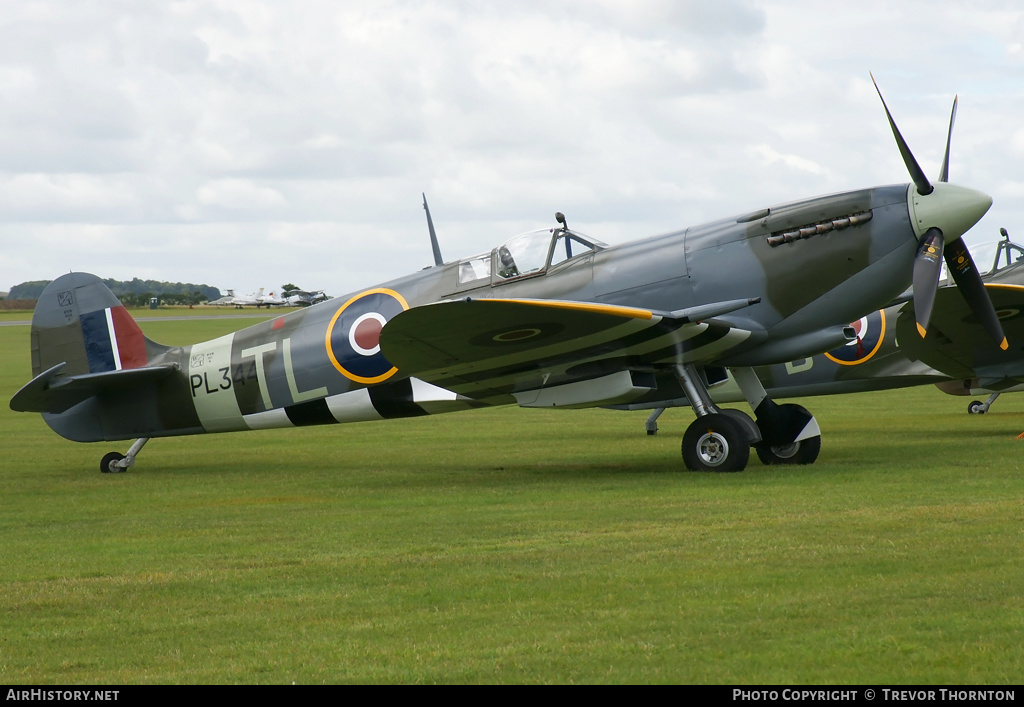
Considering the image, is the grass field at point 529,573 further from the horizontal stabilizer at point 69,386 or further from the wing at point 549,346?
the horizontal stabilizer at point 69,386

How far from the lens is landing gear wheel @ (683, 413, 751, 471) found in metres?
9.91

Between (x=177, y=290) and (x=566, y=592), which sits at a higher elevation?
(x=177, y=290)

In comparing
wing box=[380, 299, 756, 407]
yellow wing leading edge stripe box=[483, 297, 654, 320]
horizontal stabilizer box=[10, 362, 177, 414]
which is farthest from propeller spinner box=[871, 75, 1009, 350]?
horizontal stabilizer box=[10, 362, 177, 414]

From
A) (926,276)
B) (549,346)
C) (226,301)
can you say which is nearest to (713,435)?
(549,346)

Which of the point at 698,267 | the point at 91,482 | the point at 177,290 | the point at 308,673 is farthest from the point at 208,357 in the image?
the point at 177,290

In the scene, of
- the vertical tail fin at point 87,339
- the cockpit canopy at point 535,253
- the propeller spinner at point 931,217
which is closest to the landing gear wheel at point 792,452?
the propeller spinner at point 931,217

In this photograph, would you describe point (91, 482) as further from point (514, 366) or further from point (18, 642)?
point (18, 642)

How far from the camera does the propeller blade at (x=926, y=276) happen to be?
363 inches

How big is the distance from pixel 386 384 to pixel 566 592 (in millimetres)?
6393

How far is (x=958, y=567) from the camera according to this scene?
5449 mm

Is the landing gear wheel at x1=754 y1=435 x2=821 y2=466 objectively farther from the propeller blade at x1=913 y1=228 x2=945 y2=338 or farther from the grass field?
the propeller blade at x1=913 y1=228 x2=945 y2=338

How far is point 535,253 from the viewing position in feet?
35.7

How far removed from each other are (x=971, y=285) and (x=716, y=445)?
2904mm
